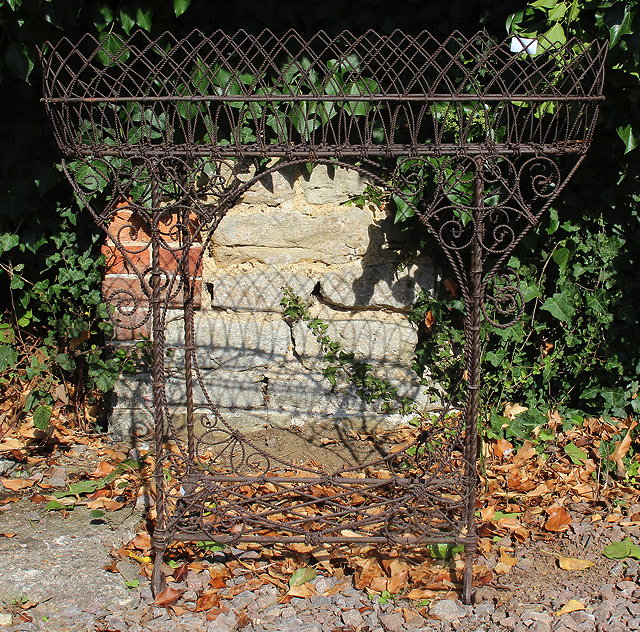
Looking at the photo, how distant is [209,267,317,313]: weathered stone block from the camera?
11.7 ft

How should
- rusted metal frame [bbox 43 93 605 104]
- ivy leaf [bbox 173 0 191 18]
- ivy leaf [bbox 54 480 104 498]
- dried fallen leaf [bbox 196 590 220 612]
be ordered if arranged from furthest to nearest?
ivy leaf [bbox 54 480 104 498], ivy leaf [bbox 173 0 191 18], dried fallen leaf [bbox 196 590 220 612], rusted metal frame [bbox 43 93 605 104]

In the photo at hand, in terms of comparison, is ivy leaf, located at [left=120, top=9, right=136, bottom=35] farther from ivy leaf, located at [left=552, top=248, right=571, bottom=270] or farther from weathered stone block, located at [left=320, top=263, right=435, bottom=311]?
ivy leaf, located at [left=552, top=248, right=571, bottom=270]

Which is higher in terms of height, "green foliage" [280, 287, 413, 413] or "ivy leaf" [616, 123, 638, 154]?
"ivy leaf" [616, 123, 638, 154]

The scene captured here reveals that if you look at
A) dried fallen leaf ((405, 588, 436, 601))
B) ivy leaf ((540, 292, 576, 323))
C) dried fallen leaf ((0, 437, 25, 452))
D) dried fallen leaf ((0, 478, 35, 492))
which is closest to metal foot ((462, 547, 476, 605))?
dried fallen leaf ((405, 588, 436, 601))

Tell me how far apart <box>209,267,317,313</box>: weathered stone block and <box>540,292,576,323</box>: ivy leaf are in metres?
1.05

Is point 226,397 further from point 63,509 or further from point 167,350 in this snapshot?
point 63,509

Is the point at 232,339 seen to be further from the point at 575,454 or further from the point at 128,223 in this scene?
the point at 575,454

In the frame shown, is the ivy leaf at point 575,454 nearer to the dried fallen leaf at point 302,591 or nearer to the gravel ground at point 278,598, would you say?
the gravel ground at point 278,598

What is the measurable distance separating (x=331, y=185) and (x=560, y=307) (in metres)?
1.15

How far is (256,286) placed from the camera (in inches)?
141

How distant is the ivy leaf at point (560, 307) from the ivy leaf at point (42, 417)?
223cm

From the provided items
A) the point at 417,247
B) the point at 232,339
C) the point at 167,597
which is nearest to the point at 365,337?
the point at 417,247

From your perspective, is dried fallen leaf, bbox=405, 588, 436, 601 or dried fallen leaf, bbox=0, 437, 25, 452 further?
dried fallen leaf, bbox=0, 437, 25, 452

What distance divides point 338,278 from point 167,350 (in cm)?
84
